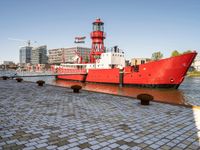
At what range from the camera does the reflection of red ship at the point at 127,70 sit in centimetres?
2695

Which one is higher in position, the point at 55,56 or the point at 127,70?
the point at 55,56

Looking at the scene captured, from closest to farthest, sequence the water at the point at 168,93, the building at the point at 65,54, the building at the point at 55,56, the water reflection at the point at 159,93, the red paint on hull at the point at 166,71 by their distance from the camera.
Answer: the water at the point at 168,93 → the water reflection at the point at 159,93 → the red paint on hull at the point at 166,71 → the building at the point at 55,56 → the building at the point at 65,54

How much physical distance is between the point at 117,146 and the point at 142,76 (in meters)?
25.3

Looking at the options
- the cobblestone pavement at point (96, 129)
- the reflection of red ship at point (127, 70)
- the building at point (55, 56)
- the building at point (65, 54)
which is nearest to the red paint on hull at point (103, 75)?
the reflection of red ship at point (127, 70)

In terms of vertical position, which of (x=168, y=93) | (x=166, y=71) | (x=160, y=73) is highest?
(x=166, y=71)

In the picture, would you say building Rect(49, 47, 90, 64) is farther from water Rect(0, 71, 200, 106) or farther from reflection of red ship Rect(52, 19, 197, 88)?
water Rect(0, 71, 200, 106)

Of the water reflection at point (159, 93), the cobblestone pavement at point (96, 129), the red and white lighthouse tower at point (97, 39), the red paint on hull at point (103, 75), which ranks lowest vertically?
the water reflection at point (159, 93)

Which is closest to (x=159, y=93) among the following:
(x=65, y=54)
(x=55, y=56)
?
(x=65, y=54)

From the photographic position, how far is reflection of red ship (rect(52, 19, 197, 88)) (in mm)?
26953

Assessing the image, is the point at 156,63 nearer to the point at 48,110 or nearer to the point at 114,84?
the point at 114,84

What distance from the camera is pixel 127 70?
32031 millimetres

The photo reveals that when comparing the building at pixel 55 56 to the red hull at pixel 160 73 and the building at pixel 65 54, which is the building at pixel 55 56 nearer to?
the building at pixel 65 54

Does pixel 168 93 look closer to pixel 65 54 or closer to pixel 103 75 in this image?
pixel 103 75

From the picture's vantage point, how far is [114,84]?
35.2m
